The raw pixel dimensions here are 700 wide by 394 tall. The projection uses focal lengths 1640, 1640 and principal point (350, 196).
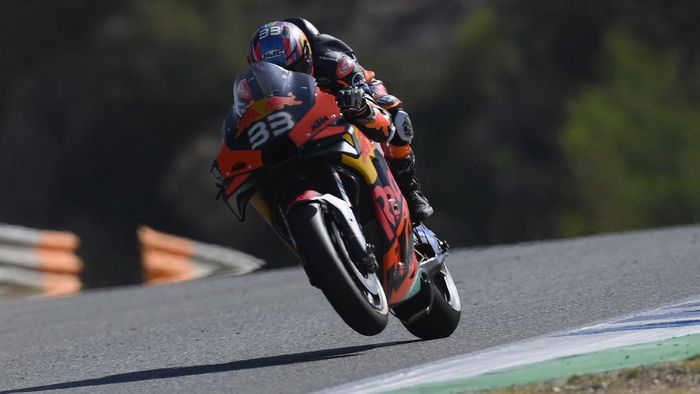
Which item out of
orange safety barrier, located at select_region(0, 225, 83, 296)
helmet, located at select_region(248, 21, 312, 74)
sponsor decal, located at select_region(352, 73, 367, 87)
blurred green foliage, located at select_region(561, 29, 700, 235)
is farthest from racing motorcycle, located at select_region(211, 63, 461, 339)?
blurred green foliage, located at select_region(561, 29, 700, 235)

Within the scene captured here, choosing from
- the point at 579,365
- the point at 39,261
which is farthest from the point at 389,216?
the point at 39,261

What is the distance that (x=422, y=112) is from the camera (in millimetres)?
56375

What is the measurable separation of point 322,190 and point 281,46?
0.68 meters

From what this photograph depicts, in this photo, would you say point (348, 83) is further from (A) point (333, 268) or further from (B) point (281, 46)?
(A) point (333, 268)

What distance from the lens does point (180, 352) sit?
802 cm

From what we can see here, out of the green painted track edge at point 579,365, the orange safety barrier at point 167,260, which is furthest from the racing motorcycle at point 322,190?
the orange safety barrier at point 167,260

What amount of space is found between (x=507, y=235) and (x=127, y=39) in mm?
19225

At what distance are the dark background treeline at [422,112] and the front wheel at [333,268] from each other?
3695 cm

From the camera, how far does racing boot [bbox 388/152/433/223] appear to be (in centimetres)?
777

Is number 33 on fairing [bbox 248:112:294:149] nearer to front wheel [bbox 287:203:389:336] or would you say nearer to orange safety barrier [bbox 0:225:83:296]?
front wheel [bbox 287:203:389:336]

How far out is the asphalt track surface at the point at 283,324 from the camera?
6.93m

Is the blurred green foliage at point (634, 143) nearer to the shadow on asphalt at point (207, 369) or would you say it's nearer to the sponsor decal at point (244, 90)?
the shadow on asphalt at point (207, 369)

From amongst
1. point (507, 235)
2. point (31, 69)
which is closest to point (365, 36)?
point (31, 69)

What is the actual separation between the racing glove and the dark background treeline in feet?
120
